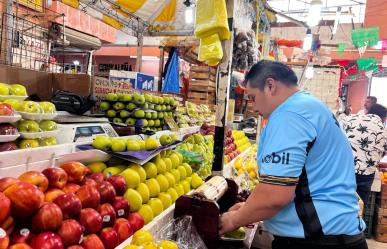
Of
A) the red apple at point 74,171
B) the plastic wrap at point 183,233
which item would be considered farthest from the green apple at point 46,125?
the plastic wrap at point 183,233

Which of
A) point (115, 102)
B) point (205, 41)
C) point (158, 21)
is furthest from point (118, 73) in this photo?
point (205, 41)

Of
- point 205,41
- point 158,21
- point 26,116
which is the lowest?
point 26,116

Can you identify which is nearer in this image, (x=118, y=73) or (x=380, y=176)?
(x=380, y=176)

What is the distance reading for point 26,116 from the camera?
1.96m

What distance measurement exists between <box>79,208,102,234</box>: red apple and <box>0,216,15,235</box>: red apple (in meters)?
0.26

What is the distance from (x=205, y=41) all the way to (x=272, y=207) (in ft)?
4.16

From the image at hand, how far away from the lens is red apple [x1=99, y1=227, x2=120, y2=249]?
1468 millimetres

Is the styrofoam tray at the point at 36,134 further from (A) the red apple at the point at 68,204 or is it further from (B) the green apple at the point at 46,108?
(A) the red apple at the point at 68,204

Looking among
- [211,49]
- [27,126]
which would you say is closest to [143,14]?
[211,49]

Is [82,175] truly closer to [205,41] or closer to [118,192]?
[118,192]

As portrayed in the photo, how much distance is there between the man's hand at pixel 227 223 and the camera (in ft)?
5.89

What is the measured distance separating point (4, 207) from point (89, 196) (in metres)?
0.39

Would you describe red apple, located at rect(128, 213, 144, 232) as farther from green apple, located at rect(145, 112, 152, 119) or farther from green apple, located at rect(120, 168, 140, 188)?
green apple, located at rect(145, 112, 152, 119)

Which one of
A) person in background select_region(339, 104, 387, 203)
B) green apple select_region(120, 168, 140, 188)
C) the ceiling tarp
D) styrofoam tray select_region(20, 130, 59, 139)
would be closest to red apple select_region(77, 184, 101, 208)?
green apple select_region(120, 168, 140, 188)
